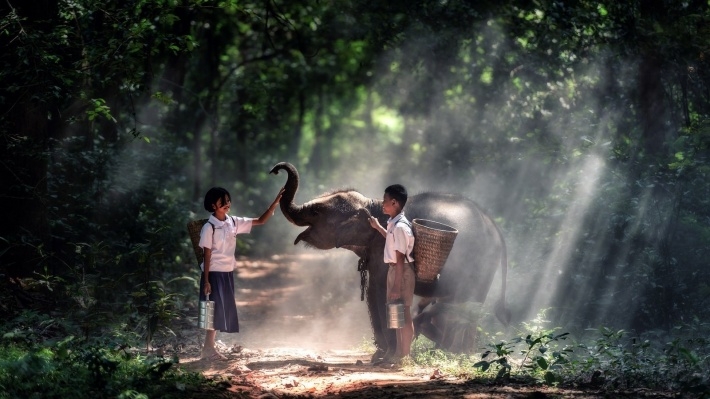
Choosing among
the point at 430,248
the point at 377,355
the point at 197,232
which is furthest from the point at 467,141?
the point at 197,232

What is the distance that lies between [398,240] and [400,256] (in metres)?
0.18

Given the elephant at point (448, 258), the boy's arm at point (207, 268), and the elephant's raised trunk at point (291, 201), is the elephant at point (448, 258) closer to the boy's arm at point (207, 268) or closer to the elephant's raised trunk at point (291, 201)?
the elephant's raised trunk at point (291, 201)

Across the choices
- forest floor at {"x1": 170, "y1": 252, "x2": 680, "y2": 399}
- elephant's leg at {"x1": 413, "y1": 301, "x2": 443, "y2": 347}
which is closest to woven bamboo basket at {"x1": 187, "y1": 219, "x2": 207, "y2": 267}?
forest floor at {"x1": 170, "y1": 252, "x2": 680, "y2": 399}

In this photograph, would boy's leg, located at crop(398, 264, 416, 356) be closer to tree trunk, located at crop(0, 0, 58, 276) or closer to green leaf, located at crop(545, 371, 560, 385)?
green leaf, located at crop(545, 371, 560, 385)

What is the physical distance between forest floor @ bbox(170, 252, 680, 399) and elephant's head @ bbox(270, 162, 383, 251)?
4.50 ft

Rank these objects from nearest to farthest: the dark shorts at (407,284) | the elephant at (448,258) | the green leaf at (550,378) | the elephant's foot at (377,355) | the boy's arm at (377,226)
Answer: the green leaf at (550,378) < the dark shorts at (407,284) < the boy's arm at (377,226) < the elephant's foot at (377,355) < the elephant at (448,258)

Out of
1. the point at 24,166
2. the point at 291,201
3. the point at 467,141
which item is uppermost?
the point at 467,141

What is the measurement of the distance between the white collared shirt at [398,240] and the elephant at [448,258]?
0.85 metres

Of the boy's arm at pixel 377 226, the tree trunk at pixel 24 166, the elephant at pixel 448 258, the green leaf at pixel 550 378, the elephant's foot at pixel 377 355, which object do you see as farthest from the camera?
the tree trunk at pixel 24 166

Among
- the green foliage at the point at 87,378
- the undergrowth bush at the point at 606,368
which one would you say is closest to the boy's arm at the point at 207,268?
the green foliage at the point at 87,378

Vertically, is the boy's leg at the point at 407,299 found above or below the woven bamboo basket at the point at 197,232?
below

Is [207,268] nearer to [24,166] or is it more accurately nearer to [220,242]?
[220,242]

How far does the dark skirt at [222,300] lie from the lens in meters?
8.96

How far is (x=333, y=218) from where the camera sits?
401 inches
